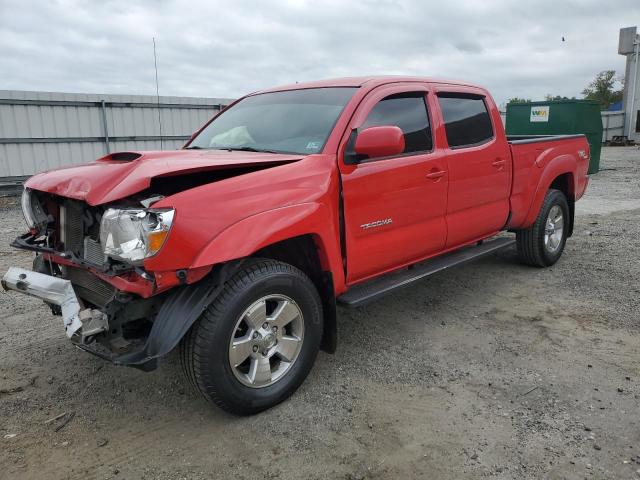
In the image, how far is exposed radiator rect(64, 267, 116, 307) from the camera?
9.18 feet

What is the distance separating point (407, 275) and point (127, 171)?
2112mm

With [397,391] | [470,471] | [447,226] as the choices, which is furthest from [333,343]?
[447,226]

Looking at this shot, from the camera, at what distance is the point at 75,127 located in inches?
462

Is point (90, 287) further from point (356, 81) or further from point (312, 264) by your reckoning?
point (356, 81)

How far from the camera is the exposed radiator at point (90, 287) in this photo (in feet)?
9.18

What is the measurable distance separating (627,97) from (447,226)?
26222 mm

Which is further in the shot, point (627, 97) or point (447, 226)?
point (627, 97)

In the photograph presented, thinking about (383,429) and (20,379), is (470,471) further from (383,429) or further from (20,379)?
(20,379)

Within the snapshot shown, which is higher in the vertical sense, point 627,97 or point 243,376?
point 627,97

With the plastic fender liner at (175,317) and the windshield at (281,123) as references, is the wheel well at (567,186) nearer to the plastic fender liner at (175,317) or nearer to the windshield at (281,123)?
the windshield at (281,123)

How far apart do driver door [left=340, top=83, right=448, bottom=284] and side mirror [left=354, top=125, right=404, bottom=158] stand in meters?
0.18

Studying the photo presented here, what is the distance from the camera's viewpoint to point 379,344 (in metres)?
3.88

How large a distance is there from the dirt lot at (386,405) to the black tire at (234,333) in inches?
5.8

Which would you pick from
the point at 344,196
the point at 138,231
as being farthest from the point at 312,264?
the point at 138,231
